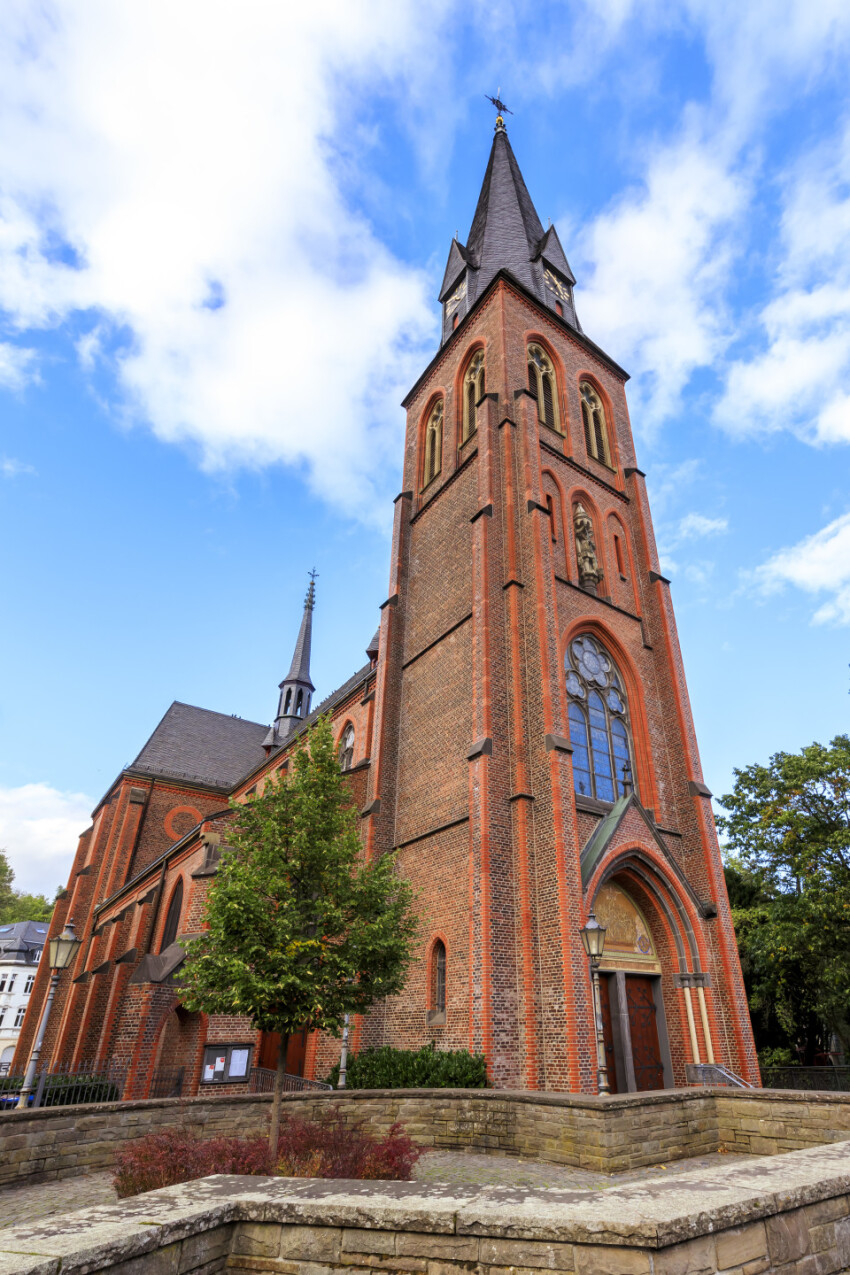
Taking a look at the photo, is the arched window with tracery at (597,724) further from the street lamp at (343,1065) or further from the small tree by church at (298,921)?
the street lamp at (343,1065)

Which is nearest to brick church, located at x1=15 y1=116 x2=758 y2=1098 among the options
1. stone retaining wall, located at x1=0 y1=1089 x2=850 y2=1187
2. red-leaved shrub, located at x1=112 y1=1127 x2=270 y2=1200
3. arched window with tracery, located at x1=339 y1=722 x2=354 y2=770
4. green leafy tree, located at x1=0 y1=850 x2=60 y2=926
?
arched window with tracery, located at x1=339 y1=722 x2=354 y2=770

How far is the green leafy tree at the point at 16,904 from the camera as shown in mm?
58469

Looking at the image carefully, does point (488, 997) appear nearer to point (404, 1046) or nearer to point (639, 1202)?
point (404, 1046)

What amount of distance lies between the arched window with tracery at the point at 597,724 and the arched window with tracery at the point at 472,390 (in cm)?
811

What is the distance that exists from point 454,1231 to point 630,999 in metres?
13.5

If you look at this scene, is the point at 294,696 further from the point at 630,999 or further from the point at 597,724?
the point at 630,999

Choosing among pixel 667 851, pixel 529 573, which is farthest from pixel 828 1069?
pixel 529 573

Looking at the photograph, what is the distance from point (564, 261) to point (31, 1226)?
Result: 31067 millimetres

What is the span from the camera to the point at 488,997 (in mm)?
12648

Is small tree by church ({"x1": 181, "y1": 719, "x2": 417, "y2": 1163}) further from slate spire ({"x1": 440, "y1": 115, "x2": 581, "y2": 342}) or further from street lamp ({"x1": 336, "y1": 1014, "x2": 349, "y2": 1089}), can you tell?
slate spire ({"x1": 440, "y1": 115, "x2": 581, "y2": 342})

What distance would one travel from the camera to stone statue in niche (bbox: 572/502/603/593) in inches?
747

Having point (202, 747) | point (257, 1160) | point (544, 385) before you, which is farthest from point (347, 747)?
point (202, 747)

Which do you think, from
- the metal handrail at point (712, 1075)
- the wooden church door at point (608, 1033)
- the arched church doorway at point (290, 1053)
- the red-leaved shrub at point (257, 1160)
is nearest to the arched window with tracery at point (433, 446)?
the wooden church door at point (608, 1033)

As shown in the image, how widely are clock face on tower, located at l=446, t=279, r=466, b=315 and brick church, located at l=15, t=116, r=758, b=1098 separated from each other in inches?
13.7
